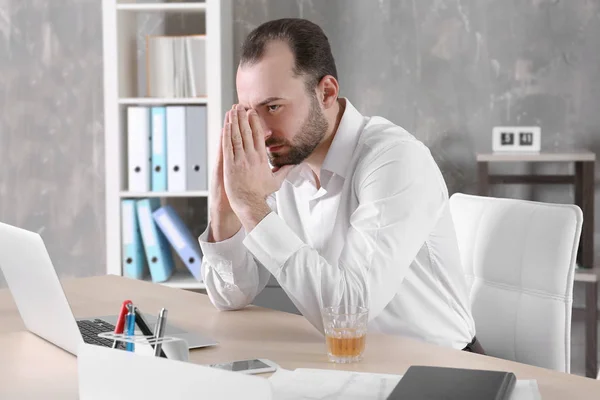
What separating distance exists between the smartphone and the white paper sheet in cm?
4

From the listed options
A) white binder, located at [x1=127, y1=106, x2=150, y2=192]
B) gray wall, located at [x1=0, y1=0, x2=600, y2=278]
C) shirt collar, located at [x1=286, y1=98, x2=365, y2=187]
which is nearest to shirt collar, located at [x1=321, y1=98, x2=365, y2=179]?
shirt collar, located at [x1=286, y1=98, x2=365, y2=187]

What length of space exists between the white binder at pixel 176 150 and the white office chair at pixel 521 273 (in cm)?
138

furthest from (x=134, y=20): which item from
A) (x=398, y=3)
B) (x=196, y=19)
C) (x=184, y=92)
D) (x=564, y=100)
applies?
(x=564, y=100)

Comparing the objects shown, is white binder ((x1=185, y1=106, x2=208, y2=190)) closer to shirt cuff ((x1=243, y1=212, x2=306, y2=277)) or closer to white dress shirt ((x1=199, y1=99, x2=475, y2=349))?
white dress shirt ((x1=199, y1=99, x2=475, y2=349))

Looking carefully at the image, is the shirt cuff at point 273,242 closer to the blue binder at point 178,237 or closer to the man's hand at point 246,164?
the man's hand at point 246,164

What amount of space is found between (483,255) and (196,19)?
1.86 meters

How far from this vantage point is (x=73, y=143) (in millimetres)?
3379

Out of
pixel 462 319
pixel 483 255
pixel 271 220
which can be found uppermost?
pixel 271 220

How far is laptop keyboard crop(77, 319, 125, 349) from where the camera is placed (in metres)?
1.32

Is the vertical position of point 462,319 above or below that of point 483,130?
below

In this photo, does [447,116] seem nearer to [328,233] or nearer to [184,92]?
[184,92]

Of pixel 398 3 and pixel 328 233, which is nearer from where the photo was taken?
pixel 328 233

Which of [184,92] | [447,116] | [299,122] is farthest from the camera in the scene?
[447,116]

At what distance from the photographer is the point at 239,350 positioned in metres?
1.33
